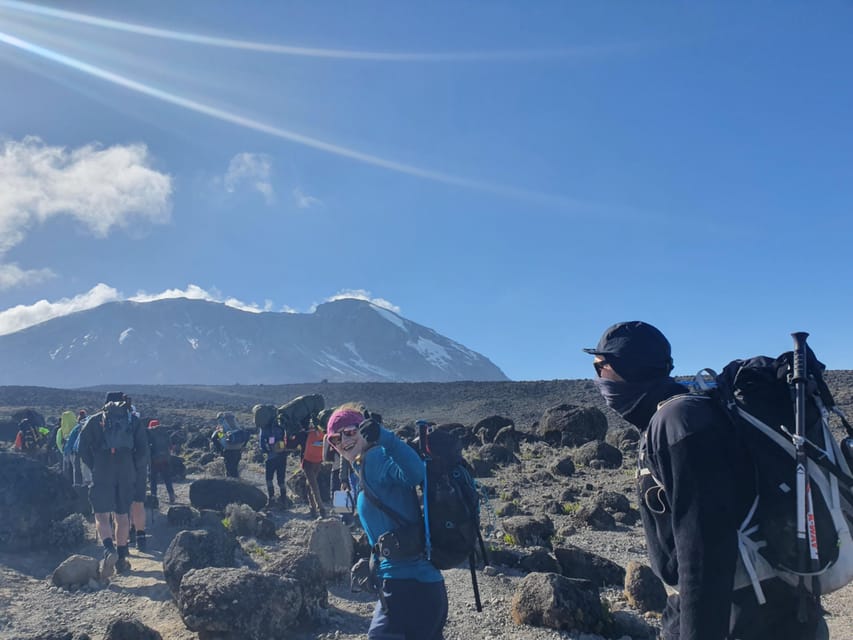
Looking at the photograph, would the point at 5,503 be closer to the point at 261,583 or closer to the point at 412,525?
the point at 261,583

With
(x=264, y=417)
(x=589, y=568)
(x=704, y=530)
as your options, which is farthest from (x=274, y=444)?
(x=704, y=530)

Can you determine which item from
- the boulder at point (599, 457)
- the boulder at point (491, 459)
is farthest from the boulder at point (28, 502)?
the boulder at point (599, 457)

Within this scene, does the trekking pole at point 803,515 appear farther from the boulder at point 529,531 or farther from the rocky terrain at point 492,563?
the boulder at point 529,531

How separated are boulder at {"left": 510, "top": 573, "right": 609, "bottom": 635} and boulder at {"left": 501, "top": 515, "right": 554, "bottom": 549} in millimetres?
2803

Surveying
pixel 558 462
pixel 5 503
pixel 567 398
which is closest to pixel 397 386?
pixel 567 398

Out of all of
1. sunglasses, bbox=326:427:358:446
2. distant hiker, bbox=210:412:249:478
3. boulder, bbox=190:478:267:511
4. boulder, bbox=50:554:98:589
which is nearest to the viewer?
sunglasses, bbox=326:427:358:446

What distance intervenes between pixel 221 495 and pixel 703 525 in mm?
11102

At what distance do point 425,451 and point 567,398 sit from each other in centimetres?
4553

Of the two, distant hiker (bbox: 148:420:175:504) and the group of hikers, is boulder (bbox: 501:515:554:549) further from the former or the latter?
distant hiker (bbox: 148:420:175:504)

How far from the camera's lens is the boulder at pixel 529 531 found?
8.64m

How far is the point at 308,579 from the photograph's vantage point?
6.16 m

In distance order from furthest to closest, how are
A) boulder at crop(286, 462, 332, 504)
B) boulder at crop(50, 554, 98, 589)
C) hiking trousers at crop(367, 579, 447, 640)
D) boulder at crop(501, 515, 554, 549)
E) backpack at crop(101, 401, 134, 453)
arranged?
boulder at crop(286, 462, 332, 504) → boulder at crop(501, 515, 554, 549) → backpack at crop(101, 401, 134, 453) → boulder at crop(50, 554, 98, 589) → hiking trousers at crop(367, 579, 447, 640)

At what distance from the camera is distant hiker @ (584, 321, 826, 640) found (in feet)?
6.62

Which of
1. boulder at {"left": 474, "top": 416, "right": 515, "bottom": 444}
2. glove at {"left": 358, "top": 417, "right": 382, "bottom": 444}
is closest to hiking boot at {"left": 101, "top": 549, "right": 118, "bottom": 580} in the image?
glove at {"left": 358, "top": 417, "right": 382, "bottom": 444}
